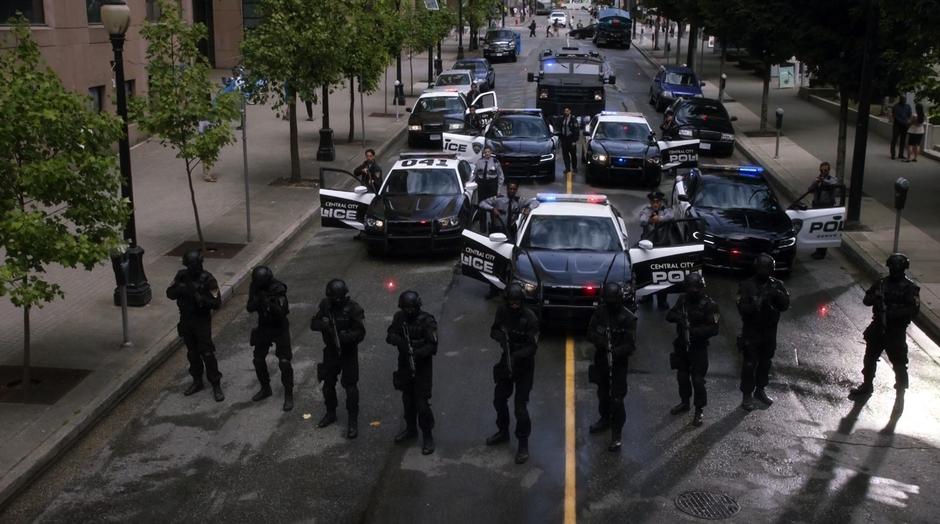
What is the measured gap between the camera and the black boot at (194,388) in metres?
11.9

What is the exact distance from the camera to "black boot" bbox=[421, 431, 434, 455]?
10.1m

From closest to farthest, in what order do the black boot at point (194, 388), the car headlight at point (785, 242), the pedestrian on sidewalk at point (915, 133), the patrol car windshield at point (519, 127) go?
the black boot at point (194, 388) < the car headlight at point (785, 242) < the patrol car windshield at point (519, 127) < the pedestrian on sidewalk at point (915, 133)

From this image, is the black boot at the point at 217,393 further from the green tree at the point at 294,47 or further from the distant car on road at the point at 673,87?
the distant car on road at the point at 673,87

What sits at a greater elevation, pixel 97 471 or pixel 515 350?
pixel 515 350

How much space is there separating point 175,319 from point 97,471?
15.2 feet

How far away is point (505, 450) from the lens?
10.2 m

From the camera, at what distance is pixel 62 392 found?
11.5 metres

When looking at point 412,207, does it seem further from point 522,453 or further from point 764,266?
point 522,453

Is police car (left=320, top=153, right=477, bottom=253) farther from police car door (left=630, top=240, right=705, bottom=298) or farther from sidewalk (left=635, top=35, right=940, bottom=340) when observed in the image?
sidewalk (left=635, top=35, right=940, bottom=340)

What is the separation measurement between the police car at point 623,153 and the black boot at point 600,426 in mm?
14385

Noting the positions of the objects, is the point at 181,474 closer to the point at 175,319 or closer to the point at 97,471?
the point at 97,471

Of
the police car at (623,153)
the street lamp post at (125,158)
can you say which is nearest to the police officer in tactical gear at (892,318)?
the street lamp post at (125,158)

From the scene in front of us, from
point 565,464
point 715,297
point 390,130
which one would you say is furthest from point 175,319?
point 390,130

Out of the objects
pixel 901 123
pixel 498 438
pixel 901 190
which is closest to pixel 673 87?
pixel 901 123
